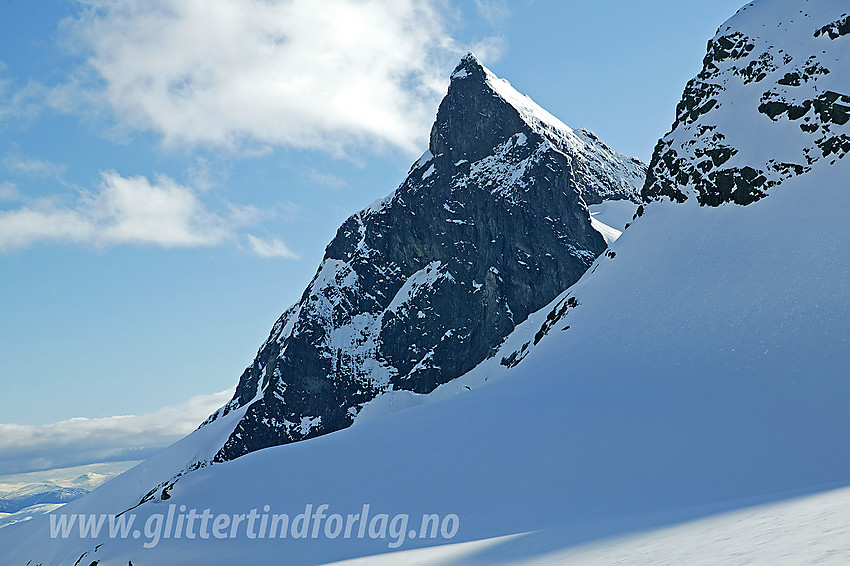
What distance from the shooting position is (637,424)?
73.1 ft

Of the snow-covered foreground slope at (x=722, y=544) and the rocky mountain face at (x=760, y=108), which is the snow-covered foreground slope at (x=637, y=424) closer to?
the snow-covered foreground slope at (x=722, y=544)

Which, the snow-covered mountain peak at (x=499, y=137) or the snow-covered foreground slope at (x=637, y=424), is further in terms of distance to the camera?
the snow-covered mountain peak at (x=499, y=137)

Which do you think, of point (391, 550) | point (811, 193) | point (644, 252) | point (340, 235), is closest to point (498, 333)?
point (340, 235)

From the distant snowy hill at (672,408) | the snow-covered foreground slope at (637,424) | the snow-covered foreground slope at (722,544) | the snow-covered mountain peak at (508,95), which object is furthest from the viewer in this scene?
the snow-covered mountain peak at (508,95)

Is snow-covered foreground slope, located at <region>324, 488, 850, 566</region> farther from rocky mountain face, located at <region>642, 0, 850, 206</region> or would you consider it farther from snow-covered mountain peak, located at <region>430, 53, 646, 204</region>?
snow-covered mountain peak, located at <region>430, 53, 646, 204</region>

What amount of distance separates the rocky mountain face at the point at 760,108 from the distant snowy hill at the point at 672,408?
0.49 feet

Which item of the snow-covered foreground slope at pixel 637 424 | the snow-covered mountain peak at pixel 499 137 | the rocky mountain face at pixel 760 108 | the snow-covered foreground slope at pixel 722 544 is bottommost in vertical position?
the snow-covered foreground slope at pixel 722 544

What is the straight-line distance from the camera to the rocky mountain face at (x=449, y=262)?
354 feet

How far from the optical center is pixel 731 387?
22.9 meters

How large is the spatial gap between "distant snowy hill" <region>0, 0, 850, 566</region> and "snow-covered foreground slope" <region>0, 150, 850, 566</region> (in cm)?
10

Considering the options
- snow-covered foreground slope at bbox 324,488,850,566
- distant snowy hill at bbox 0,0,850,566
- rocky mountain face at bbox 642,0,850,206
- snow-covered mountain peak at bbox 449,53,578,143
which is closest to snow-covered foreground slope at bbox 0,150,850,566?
distant snowy hill at bbox 0,0,850,566

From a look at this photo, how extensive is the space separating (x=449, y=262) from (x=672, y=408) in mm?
94651

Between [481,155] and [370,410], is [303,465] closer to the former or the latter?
[370,410]

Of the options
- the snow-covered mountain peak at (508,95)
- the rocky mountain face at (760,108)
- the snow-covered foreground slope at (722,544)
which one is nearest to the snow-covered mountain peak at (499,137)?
Answer: the snow-covered mountain peak at (508,95)
